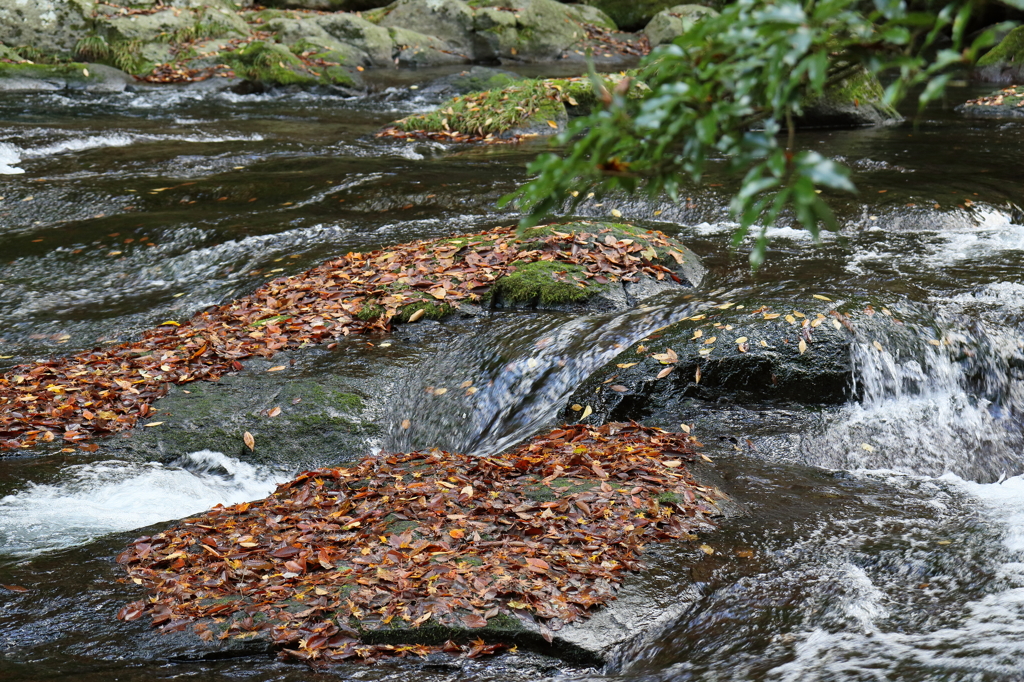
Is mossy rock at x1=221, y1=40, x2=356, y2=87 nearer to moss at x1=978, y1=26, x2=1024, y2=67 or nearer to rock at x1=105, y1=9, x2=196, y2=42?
rock at x1=105, y1=9, x2=196, y2=42

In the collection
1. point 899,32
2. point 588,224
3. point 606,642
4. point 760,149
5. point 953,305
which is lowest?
point 606,642

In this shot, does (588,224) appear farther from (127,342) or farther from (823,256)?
(127,342)

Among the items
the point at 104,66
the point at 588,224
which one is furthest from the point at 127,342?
the point at 104,66

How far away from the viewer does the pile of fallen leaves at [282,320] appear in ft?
20.7

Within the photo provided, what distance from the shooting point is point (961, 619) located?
138 inches

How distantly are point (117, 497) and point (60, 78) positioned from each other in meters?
15.2

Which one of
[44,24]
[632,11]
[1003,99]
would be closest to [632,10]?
[632,11]

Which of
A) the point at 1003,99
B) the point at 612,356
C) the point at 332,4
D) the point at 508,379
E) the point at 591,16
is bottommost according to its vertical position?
the point at 508,379

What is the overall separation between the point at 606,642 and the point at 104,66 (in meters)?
18.4

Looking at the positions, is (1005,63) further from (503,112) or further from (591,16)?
(591,16)

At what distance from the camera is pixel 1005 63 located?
18.5 meters

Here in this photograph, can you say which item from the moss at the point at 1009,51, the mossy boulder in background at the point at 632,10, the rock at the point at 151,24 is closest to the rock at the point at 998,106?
the moss at the point at 1009,51

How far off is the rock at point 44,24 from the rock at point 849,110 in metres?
15.7

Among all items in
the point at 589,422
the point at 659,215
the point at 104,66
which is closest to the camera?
the point at 589,422
